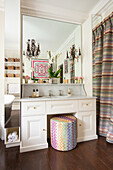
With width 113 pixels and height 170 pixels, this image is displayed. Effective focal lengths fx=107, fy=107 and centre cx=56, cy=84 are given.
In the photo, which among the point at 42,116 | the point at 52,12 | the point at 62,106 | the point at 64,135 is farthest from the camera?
the point at 52,12

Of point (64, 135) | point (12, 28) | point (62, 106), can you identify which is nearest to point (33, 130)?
point (64, 135)

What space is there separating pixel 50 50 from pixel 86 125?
1752 mm

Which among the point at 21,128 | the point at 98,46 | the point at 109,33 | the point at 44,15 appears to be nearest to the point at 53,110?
the point at 21,128

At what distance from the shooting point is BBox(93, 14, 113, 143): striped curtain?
79.0 inches

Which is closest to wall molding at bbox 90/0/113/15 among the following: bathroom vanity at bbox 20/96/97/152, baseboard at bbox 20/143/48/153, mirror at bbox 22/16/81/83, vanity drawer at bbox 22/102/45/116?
mirror at bbox 22/16/81/83

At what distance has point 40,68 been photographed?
239 cm

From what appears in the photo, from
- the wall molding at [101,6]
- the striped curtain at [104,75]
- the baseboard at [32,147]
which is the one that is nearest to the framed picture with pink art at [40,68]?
the striped curtain at [104,75]

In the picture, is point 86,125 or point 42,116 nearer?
point 42,116

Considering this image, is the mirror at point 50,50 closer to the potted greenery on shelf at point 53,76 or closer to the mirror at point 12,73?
the potted greenery on shelf at point 53,76

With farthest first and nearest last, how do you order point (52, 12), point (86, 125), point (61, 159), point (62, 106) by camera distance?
1. point (52, 12)
2. point (86, 125)
3. point (62, 106)
4. point (61, 159)

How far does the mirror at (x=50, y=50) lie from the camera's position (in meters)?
2.30

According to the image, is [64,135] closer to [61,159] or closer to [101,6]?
[61,159]

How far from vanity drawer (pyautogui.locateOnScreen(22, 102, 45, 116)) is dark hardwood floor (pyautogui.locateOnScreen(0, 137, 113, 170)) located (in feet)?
2.01

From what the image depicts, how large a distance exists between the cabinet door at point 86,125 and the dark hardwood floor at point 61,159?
208 millimetres
